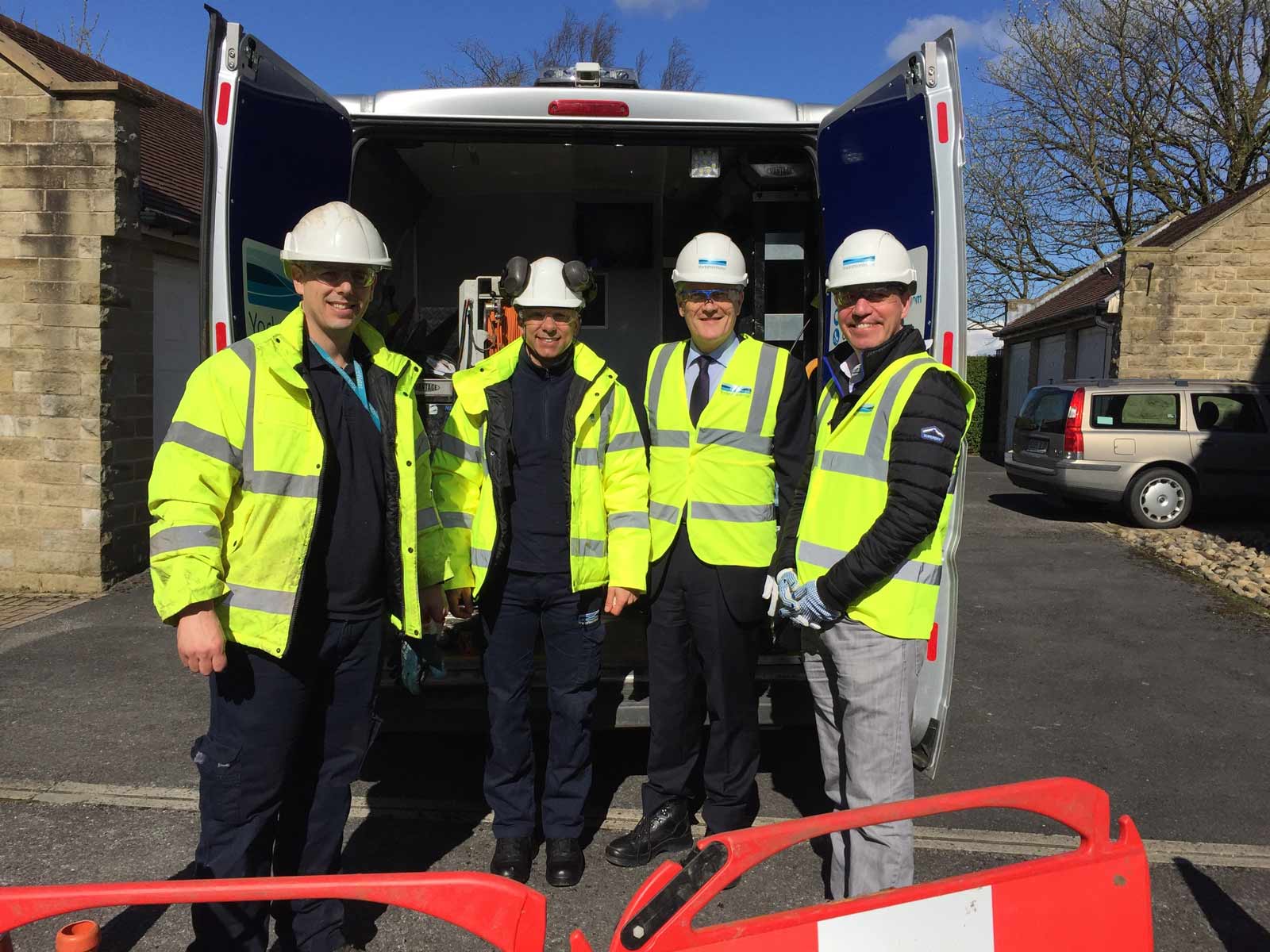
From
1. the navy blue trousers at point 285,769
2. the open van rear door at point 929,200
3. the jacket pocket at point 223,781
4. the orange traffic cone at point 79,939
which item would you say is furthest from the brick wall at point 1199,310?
the orange traffic cone at point 79,939

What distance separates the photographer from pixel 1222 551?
9805 millimetres

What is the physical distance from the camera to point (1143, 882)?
182 centimetres

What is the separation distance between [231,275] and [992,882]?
2588 mm

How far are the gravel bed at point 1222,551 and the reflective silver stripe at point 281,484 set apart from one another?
773 cm

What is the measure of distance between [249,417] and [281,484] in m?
0.17

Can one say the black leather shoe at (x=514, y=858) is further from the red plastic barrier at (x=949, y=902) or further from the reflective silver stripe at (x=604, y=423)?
the red plastic barrier at (x=949, y=902)

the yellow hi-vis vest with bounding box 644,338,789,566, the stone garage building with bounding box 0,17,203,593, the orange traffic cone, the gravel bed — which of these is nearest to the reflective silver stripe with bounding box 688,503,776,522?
the yellow hi-vis vest with bounding box 644,338,789,566

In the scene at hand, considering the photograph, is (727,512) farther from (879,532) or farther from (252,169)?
(252,169)

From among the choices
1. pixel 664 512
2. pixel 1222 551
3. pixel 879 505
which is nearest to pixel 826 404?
pixel 879 505

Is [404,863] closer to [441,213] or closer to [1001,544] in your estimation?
[441,213]

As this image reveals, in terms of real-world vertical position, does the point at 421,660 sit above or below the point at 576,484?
below

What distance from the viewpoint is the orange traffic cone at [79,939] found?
4.77 ft

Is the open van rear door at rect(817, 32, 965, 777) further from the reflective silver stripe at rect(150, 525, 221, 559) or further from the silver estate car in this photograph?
the silver estate car

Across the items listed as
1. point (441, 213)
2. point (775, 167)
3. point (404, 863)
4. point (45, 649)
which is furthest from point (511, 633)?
point (45, 649)
